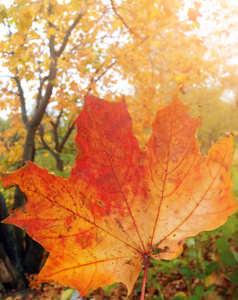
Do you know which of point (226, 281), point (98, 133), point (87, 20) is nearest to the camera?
point (98, 133)

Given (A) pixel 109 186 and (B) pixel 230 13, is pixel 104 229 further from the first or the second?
(B) pixel 230 13

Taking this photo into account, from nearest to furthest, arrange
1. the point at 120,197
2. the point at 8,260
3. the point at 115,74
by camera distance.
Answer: the point at 120,197 < the point at 8,260 < the point at 115,74

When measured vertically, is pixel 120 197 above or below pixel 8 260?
above

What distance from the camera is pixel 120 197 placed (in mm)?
448

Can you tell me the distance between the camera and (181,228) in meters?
0.45

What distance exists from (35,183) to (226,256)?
1.19m

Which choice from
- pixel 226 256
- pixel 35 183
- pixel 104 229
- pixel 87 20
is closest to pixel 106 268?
pixel 104 229

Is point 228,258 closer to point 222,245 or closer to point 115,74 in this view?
point 222,245

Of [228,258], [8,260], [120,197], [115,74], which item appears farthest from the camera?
[115,74]

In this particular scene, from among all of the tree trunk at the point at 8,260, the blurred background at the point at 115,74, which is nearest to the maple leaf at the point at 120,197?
the blurred background at the point at 115,74

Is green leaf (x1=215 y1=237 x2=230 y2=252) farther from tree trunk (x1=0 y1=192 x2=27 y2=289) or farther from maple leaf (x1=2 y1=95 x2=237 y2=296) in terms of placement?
tree trunk (x1=0 y1=192 x2=27 y2=289)

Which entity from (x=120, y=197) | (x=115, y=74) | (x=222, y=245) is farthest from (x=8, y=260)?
(x=115, y=74)

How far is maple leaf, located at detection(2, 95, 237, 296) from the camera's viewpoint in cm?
41

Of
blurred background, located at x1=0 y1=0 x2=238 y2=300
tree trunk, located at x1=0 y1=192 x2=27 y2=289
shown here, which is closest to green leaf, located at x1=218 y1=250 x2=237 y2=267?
blurred background, located at x1=0 y1=0 x2=238 y2=300
